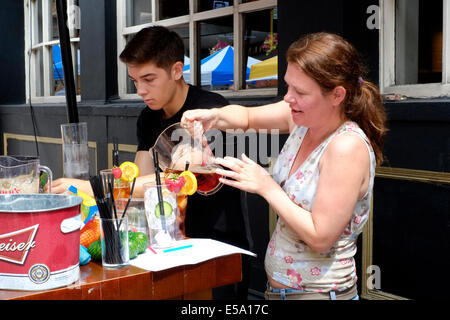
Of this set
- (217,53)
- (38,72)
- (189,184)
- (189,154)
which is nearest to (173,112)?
(189,154)

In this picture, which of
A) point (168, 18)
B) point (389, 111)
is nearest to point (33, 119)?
point (168, 18)

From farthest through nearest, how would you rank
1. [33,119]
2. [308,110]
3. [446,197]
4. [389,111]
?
[33,119] < [389,111] < [446,197] < [308,110]

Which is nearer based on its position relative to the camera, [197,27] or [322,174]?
[322,174]

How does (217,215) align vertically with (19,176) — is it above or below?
below

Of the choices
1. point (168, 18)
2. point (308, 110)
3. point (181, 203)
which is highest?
point (168, 18)

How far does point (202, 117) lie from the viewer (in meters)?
1.67

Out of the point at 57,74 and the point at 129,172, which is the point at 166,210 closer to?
the point at 129,172

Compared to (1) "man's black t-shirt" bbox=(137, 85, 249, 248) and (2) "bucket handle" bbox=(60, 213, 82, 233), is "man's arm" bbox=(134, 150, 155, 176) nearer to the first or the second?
(1) "man's black t-shirt" bbox=(137, 85, 249, 248)

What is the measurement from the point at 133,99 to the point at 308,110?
3.33 meters

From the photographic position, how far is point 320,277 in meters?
1.42

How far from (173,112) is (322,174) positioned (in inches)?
34.2
